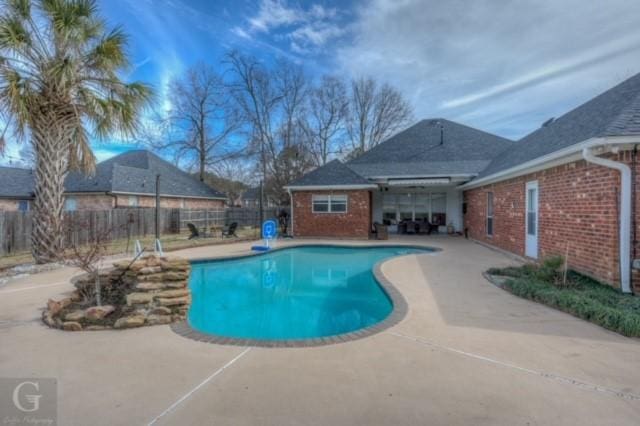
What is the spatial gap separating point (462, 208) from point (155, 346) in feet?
61.1

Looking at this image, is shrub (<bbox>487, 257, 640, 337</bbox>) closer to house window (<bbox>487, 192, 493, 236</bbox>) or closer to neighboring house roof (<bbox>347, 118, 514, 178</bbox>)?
house window (<bbox>487, 192, 493, 236</bbox>)

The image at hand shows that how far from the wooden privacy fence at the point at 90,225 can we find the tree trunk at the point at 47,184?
0.45 meters

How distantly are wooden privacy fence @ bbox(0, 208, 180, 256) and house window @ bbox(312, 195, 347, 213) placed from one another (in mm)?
8603

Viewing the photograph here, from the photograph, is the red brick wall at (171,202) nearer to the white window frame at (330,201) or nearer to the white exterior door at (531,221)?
the white window frame at (330,201)

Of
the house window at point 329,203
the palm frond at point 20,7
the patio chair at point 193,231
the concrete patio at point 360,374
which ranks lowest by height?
the concrete patio at point 360,374

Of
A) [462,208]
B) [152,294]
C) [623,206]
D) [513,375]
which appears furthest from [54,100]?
[462,208]

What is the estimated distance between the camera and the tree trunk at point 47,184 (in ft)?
28.4

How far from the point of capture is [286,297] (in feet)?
24.0

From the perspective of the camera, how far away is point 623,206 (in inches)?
223

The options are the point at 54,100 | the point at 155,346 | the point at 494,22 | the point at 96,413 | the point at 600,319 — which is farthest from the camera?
the point at 494,22

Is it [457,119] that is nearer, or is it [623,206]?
[623,206]

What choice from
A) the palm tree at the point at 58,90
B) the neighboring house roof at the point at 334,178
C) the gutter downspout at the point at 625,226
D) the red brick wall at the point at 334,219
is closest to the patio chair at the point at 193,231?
the red brick wall at the point at 334,219

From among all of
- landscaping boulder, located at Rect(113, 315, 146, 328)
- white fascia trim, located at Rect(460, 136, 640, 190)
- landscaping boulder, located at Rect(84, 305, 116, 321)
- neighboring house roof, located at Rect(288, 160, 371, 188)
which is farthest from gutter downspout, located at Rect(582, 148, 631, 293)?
neighboring house roof, located at Rect(288, 160, 371, 188)

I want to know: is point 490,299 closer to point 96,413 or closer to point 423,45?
point 96,413
